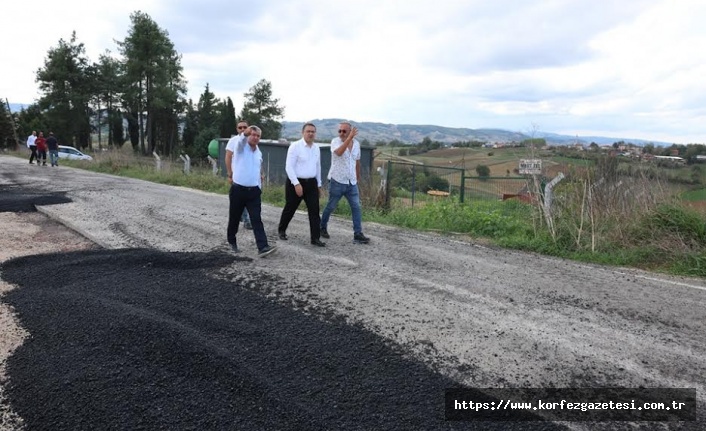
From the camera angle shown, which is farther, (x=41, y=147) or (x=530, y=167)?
(x=41, y=147)

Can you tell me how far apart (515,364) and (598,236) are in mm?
4743

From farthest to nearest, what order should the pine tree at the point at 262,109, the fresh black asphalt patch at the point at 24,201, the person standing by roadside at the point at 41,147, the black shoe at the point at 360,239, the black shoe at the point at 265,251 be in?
the pine tree at the point at 262,109, the person standing by roadside at the point at 41,147, the fresh black asphalt patch at the point at 24,201, the black shoe at the point at 360,239, the black shoe at the point at 265,251

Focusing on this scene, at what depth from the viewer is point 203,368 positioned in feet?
9.87

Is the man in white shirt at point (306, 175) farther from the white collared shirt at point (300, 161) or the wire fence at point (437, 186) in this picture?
the wire fence at point (437, 186)

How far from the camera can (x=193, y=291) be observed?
4.51 metres

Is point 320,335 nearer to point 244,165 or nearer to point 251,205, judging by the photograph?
point 251,205

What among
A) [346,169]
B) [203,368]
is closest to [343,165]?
[346,169]

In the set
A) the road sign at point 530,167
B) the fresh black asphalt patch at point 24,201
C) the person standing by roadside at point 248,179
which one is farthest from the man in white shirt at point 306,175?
the fresh black asphalt patch at point 24,201

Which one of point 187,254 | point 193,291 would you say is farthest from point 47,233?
point 193,291

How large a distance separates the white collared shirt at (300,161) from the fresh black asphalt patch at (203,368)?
2.47 meters

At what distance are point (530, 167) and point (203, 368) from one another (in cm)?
696

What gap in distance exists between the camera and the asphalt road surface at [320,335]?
8.64ft

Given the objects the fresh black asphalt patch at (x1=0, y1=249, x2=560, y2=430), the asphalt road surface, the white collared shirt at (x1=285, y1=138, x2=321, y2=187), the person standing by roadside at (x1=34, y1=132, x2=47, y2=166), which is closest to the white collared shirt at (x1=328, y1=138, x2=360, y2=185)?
the white collared shirt at (x1=285, y1=138, x2=321, y2=187)

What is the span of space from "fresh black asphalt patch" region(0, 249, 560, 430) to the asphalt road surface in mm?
12
